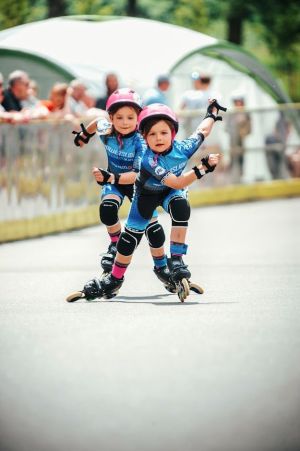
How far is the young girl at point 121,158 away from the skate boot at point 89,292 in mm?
599

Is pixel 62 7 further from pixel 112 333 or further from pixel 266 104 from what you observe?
pixel 112 333

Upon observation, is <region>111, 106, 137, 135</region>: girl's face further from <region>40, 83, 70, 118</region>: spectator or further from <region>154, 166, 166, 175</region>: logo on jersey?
<region>40, 83, 70, 118</region>: spectator

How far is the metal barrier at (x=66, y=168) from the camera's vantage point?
16.9 meters

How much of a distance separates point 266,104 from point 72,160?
11.0 metres

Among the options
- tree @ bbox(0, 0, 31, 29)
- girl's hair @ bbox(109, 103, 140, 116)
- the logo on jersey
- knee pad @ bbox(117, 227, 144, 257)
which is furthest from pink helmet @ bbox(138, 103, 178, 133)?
tree @ bbox(0, 0, 31, 29)

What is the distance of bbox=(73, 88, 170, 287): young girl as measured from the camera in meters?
11.2

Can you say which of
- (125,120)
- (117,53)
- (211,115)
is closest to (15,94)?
(125,120)

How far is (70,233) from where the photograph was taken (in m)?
18.1

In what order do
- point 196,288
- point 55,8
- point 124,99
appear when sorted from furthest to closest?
1. point 55,8
2. point 124,99
3. point 196,288

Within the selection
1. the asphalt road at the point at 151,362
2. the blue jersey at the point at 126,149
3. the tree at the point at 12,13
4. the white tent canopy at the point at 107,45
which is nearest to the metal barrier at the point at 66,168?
the white tent canopy at the point at 107,45

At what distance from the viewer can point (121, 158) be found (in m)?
11.5

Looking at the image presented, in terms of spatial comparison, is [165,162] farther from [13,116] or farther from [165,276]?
[13,116]

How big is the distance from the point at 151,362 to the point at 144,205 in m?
2.98

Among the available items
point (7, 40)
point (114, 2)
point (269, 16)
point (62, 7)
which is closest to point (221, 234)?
point (7, 40)
